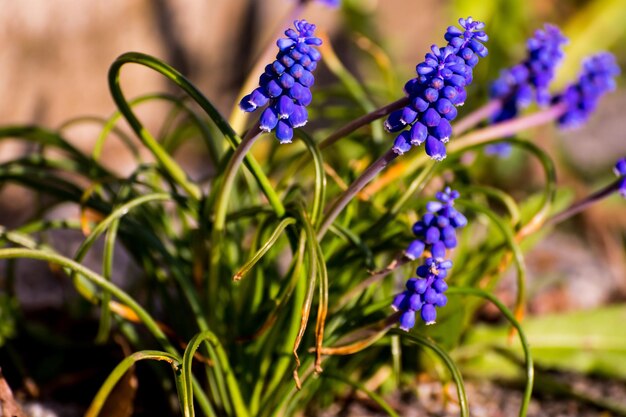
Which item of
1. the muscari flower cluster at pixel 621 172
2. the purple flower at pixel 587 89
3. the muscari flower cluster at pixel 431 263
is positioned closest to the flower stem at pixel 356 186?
the muscari flower cluster at pixel 431 263

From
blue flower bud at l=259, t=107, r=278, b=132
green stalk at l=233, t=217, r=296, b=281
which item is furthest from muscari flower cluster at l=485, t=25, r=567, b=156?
blue flower bud at l=259, t=107, r=278, b=132

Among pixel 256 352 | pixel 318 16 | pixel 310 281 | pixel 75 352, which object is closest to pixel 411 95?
pixel 310 281

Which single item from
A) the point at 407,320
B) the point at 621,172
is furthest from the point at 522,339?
the point at 621,172

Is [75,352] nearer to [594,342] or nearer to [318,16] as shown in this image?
[594,342]

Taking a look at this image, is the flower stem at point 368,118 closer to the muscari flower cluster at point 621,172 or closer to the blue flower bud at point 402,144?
the blue flower bud at point 402,144

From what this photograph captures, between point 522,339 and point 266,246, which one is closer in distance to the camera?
point 266,246

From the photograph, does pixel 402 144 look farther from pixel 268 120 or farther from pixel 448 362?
pixel 448 362

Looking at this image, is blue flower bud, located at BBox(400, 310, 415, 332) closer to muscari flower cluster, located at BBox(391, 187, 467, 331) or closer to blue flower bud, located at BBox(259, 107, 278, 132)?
muscari flower cluster, located at BBox(391, 187, 467, 331)
